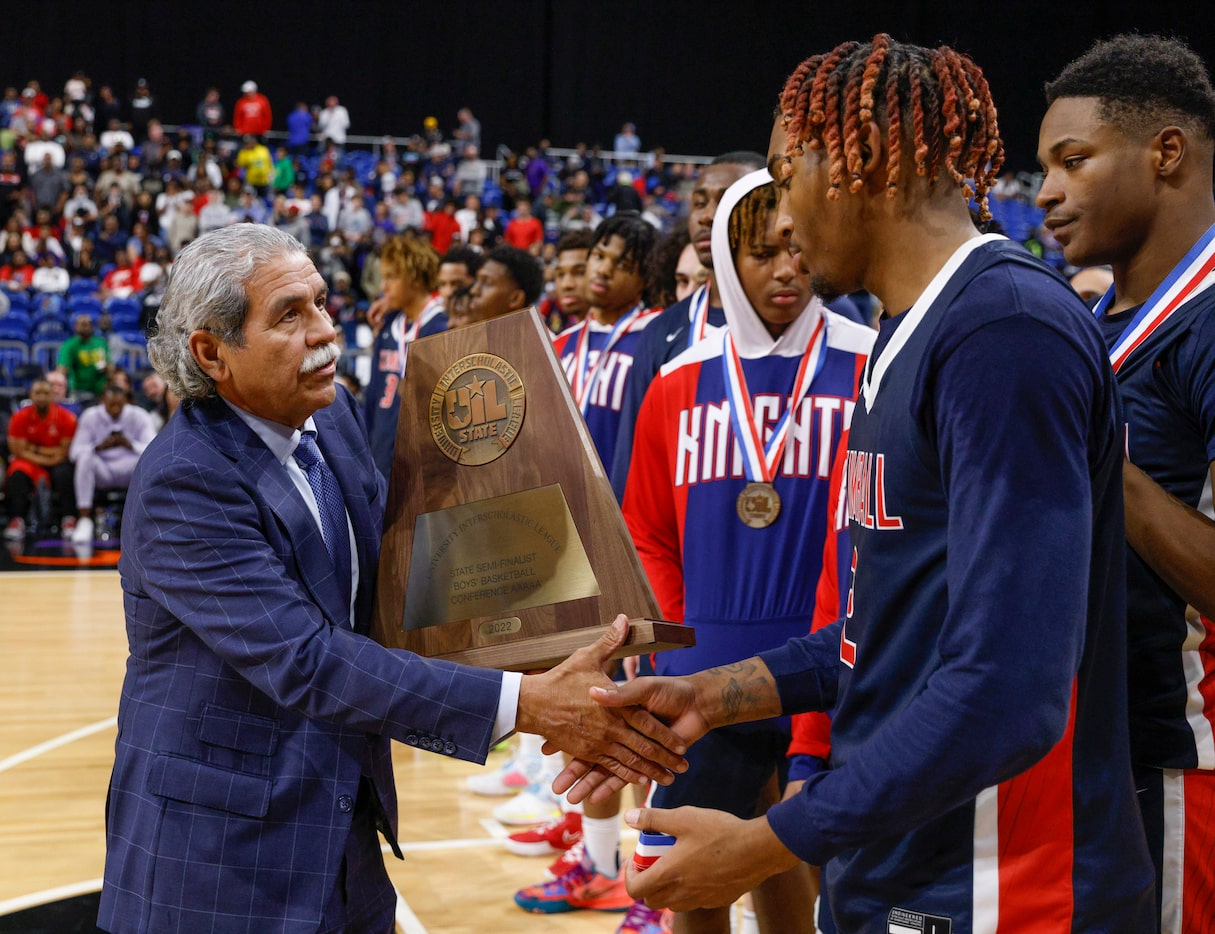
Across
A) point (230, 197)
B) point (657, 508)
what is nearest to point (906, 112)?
point (657, 508)

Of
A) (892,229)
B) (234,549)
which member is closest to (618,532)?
(234,549)

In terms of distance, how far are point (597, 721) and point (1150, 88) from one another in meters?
1.34

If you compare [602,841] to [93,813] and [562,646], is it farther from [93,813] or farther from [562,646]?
[93,813]

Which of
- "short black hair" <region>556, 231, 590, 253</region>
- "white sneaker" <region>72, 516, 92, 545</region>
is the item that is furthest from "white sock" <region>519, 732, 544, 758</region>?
"white sneaker" <region>72, 516, 92, 545</region>

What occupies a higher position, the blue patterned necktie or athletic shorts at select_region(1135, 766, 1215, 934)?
the blue patterned necktie

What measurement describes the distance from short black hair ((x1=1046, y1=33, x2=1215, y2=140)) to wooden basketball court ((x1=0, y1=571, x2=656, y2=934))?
2.60 meters

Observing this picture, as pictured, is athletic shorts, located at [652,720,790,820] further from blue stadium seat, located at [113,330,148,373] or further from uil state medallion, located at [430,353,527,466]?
blue stadium seat, located at [113,330,148,373]

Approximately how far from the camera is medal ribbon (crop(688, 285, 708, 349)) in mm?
3188

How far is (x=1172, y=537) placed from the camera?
158 centimetres

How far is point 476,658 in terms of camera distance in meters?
2.00

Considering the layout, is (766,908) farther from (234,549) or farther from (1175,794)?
(234,549)

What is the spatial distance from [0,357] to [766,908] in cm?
1247

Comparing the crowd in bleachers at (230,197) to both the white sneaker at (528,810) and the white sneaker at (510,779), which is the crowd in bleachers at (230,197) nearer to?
the white sneaker at (510,779)

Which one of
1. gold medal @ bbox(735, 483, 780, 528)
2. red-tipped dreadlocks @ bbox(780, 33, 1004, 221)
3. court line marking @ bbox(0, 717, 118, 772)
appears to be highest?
red-tipped dreadlocks @ bbox(780, 33, 1004, 221)
